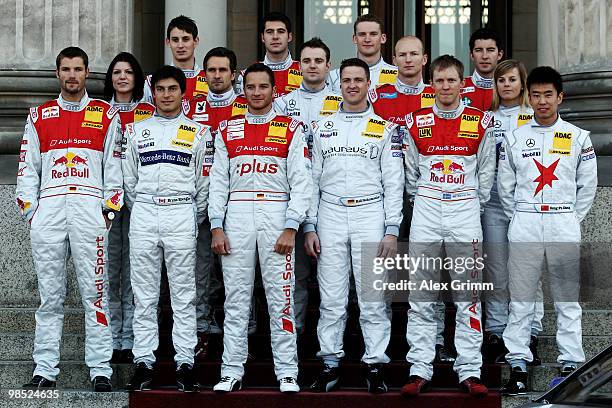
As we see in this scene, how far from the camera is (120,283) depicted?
30.4 ft

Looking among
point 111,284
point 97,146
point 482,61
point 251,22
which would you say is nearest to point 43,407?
point 111,284

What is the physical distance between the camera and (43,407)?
8398 millimetres

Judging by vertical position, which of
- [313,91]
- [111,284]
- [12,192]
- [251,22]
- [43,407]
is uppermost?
[251,22]

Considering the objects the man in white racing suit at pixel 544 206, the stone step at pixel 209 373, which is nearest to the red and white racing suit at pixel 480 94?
the man in white racing suit at pixel 544 206

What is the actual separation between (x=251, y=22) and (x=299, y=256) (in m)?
5.86

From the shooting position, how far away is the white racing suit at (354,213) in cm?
848

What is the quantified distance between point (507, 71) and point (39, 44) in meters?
3.98

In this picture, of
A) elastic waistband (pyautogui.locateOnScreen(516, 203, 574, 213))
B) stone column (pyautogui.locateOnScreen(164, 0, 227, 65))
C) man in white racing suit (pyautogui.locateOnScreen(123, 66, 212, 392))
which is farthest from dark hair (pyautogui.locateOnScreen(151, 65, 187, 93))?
stone column (pyautogui.locateOnScreen(164, 0, 227, 65))

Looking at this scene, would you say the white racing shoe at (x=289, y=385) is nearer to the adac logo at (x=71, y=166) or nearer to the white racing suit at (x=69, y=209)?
the white racing suit at (x=69, y=209)

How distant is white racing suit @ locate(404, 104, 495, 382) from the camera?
8359 mm

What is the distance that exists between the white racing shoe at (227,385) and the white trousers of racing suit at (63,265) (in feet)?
2.57

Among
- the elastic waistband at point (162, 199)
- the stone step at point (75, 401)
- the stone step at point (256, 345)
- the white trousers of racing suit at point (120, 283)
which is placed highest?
the elastic waistband at point (162, 199)

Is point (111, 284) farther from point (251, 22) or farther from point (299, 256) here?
point (251, 22)

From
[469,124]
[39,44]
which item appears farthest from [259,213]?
[39,44]
